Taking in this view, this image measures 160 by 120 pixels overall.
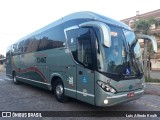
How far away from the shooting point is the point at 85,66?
658cm

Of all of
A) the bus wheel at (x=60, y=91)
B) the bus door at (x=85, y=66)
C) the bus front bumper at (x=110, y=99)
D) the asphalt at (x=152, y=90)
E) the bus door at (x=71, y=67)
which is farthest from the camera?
the asphalt at (x=152, y=90)

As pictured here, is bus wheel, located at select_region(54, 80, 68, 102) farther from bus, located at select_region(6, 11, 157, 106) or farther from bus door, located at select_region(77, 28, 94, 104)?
bus door, located at select_region(77, 28, 94, 104)

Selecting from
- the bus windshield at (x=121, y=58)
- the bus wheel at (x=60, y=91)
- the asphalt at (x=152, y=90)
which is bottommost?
the asphalt at (x=152, y=90)

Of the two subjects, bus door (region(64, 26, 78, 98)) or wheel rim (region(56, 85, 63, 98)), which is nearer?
bus door (region(64, 26, 78, 98))

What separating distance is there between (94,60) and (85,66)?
1.81 feet

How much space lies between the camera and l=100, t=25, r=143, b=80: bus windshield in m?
6.12

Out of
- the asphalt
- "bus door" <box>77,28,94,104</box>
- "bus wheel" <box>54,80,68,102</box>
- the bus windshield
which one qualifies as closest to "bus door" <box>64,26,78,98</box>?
"bus door" <box>77,28,94,104</box>

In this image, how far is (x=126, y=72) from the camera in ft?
21.1

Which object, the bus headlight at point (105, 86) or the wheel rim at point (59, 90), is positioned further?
the wheel rim at point (59, 90)

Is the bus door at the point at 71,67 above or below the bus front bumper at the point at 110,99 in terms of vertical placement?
above

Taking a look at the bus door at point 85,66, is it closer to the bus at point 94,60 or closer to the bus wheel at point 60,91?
the bus at point 94,60

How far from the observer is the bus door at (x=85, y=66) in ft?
20.8

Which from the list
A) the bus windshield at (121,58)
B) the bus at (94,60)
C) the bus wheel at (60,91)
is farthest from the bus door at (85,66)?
the bus wheel at (60,91)

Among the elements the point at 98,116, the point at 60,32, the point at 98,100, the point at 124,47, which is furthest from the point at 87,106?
the point at 60,32
